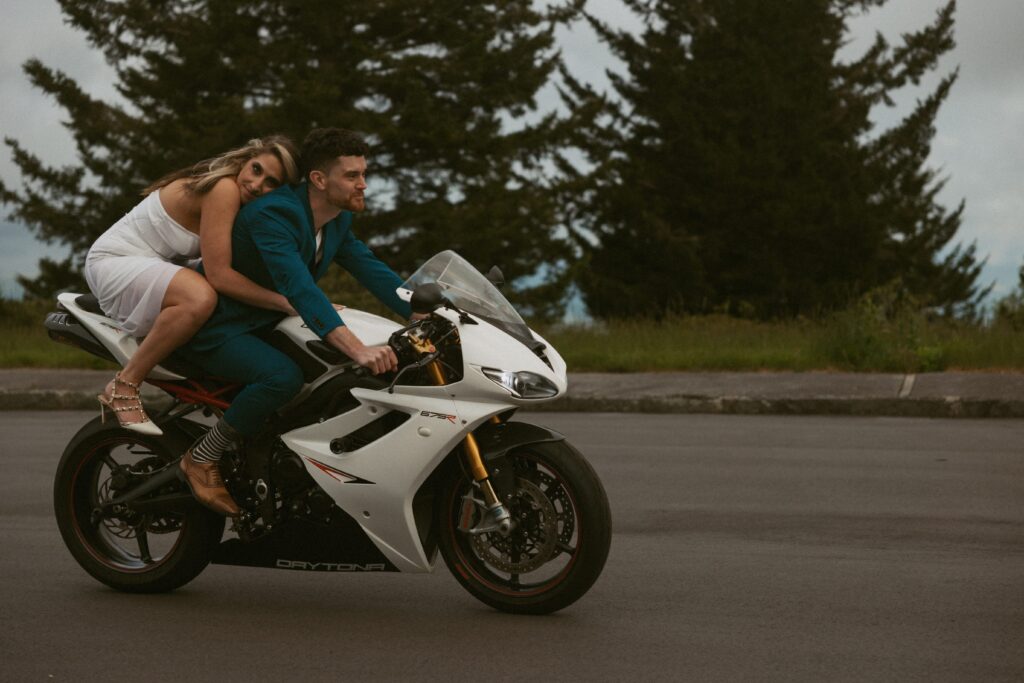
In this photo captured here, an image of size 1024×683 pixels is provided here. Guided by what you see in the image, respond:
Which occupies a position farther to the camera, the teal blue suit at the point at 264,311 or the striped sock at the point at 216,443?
Answer: the striped sock at the point at 216,443

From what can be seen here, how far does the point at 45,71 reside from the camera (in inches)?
1507

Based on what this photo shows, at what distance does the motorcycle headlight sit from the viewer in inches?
211

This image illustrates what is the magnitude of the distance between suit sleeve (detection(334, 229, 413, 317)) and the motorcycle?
0.31 meters

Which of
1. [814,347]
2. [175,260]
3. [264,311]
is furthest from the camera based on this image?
[814,347]

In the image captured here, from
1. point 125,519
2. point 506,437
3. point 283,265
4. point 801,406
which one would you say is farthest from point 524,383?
point 801,406

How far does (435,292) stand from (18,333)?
703 inches

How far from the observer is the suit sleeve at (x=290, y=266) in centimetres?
547

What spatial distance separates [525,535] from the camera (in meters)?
5.61

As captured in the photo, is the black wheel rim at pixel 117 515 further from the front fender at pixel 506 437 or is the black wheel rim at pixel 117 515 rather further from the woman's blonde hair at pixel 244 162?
the front fender at pixel 506 437

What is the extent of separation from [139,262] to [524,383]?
1708 mm

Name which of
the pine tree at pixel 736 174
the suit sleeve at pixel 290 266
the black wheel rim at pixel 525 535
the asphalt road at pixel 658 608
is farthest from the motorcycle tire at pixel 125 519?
the pine tree at pixel 736 174

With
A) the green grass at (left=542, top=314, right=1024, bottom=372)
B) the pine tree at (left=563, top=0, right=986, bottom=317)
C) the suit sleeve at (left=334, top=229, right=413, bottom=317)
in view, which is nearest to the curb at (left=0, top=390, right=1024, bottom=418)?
the green grass at (left=542, top=314, right=1024, bottom=372)

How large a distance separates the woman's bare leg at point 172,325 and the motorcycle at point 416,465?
15 cm

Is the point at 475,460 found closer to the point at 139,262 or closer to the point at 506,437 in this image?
the point at 506,437
